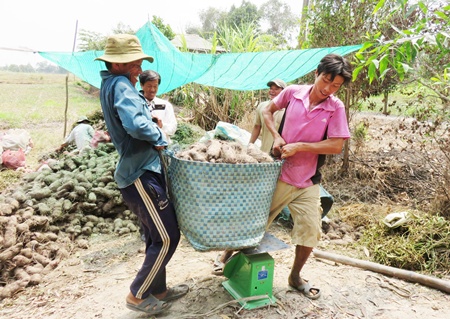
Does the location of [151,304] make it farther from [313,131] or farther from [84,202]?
[84,202]

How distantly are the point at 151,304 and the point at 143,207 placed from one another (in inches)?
26.3

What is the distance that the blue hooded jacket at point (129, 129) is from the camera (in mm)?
1930

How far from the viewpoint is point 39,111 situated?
11938mm

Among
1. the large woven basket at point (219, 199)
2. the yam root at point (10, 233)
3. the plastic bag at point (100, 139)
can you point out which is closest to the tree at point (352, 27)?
the plastic bag at point (100, 139)

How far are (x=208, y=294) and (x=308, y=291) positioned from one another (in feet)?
2.38

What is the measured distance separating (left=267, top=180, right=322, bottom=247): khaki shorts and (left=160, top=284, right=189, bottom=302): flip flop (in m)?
0.89

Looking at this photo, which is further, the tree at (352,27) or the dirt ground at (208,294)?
the tree at (352,27)

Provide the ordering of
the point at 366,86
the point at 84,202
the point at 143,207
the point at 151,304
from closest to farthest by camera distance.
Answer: the point at 143,207, the point at 151,304, the point at 84,202, the point at 366,86

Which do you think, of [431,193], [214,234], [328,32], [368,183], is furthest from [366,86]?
[214,234]

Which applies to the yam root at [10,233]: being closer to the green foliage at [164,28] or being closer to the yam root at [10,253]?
the yam root at [10,253]

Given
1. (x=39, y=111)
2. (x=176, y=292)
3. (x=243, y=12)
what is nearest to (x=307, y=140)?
(x=176, y=292)

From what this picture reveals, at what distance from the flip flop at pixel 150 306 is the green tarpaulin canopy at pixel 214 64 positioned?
10.4 ft

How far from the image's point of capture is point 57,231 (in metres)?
3.88

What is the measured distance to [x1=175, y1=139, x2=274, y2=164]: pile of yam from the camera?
1963 millimetres
